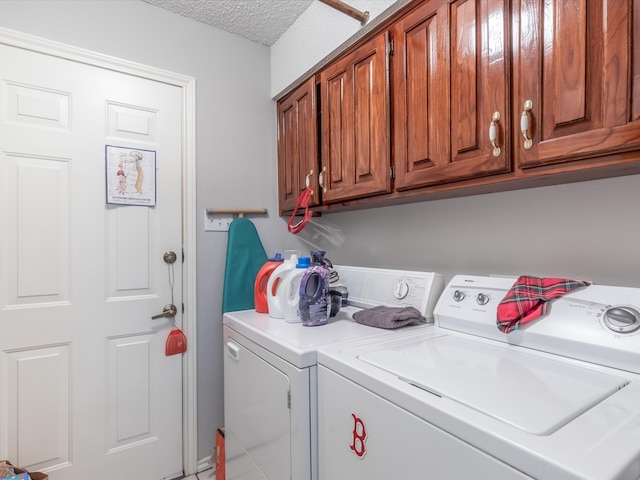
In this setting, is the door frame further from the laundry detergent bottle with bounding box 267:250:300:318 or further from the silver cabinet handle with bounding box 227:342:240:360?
the laundry detergent bottle with bounding box 267:250:300:318

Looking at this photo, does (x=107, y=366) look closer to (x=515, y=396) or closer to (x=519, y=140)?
(x=515, y=396)

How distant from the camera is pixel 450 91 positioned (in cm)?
117

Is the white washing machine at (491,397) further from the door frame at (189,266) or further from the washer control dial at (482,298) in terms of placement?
the door frame at (189,266)

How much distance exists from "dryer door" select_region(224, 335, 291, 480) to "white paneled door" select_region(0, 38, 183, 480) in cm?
47

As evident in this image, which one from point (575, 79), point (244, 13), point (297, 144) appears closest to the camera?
point (575, 79)

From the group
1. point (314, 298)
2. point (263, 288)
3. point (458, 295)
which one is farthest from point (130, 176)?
point (458, 295)

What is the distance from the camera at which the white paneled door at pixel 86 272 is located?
1533mm

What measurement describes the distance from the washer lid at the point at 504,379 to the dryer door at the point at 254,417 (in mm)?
420

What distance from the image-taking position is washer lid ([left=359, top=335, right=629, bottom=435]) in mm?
659

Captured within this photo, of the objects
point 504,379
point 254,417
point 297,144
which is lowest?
point 254,417

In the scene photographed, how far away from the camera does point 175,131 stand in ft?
6.27

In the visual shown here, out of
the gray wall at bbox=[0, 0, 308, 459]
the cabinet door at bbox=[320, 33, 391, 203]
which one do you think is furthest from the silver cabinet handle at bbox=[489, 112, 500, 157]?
the gray wall at bbox=[0, 0, 308, 459]

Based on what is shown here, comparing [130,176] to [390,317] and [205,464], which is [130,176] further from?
[205,464]

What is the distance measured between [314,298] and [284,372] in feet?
1.19
